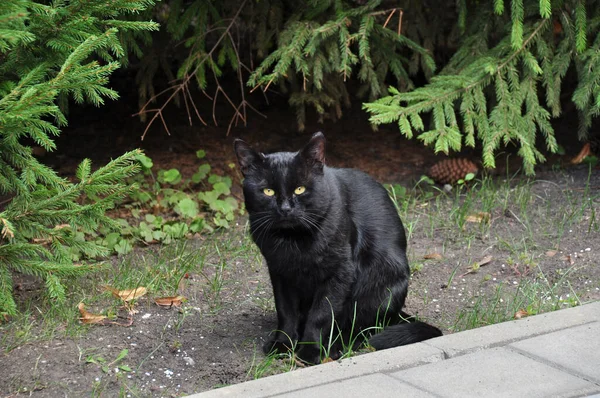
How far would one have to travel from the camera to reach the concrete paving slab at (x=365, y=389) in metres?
2.79

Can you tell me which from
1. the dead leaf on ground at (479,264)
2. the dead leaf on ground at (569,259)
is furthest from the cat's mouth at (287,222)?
the dead leaf on ground at (569,259)

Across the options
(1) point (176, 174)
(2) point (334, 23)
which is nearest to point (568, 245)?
(2) point (334, 23)

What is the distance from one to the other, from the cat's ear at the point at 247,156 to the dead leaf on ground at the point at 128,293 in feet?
2.96

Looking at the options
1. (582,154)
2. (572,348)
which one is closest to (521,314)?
(572,348)

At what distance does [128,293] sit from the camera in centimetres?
402

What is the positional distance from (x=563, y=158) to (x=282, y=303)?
367 cm

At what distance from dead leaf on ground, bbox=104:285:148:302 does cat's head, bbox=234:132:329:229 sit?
0.84 meters

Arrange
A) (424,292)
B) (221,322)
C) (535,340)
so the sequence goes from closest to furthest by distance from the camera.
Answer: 1. (535,340)
2. (221,322)
3. (424,292)

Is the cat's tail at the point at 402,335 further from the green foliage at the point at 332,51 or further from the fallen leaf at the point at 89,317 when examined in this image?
the green foliage at the point at 332,51

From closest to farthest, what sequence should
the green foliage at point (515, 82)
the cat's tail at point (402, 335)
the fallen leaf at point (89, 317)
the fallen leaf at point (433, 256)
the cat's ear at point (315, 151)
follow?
the cat's tail at point (402, 335) < the cat's ear at point (315, 151) < the fallen leaf at point (89, 317) < the fallen leaf at point (433, 256) < the green foliage at point (515, 82)

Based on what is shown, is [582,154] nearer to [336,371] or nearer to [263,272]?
[263,272]

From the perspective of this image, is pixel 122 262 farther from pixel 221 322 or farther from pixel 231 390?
pixel 231 390

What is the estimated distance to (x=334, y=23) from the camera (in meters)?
5.11

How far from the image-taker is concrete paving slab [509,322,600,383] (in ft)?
9.96
